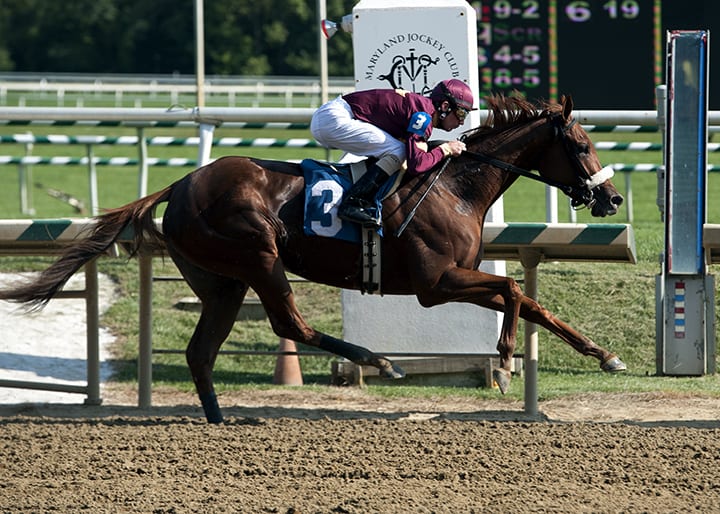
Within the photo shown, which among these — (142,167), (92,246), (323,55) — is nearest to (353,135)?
(92,246)

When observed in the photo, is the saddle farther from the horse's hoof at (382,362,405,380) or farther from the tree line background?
the tree line background

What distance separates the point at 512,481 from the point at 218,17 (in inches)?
1428

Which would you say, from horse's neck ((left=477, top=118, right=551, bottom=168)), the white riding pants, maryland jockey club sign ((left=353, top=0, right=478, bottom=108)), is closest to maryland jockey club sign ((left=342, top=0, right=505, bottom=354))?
maryland jockey club sign ((left=353, top=0, right=478, bottom=108))

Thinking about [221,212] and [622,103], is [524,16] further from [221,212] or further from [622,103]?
[221,212]

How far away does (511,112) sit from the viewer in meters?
6.28

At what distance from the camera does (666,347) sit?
→ 7.00 metres

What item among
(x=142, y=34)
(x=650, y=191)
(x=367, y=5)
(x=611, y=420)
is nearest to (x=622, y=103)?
(x=650, y=191)

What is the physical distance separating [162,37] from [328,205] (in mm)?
39905

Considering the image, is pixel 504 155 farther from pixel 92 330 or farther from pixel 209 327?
pixel 92 330

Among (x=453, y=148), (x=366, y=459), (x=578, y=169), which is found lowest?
(x=366, y=459)

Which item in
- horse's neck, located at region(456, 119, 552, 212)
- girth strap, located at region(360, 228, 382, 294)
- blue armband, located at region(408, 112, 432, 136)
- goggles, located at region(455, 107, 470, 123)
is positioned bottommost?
girth strap, located at region(360, 228, 382, 294)

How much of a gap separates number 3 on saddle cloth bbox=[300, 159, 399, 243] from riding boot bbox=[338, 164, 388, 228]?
0.03m

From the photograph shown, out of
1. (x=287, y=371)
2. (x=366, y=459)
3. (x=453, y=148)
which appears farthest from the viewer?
(x=287, y=371)

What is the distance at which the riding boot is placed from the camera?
5840 millimetres
